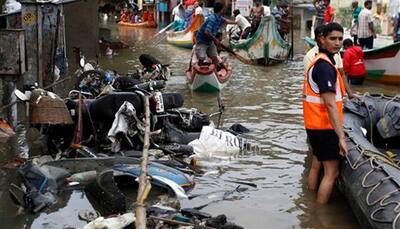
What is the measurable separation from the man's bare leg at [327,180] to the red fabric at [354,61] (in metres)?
7.60

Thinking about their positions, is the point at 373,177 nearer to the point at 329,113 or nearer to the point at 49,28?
the point at 329,113

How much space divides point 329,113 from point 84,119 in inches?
129

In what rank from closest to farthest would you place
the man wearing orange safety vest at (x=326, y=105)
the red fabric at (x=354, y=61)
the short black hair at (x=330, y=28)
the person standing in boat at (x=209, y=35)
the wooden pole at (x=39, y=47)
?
the man wearing orange safety vest at (x=326, y=105), the short black hair at (x=330, y=28), the wooden pole at (x=39, y=47), the person standing in boat at (x=209, y=35), the red fabric at (x=354, y=61)

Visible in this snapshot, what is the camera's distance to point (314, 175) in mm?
6746

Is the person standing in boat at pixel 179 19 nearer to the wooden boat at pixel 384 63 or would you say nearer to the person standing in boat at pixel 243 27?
the person standing in boat at pixel 243 27

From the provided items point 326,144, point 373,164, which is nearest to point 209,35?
point 326,144

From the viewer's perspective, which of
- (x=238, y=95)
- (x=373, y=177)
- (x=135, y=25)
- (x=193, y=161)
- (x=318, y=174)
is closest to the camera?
(x=373, y=177)

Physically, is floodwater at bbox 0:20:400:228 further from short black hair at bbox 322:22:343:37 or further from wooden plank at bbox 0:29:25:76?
short black hair at bbox 322:22:343:37

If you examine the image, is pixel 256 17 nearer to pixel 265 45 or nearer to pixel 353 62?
pixel 265 45

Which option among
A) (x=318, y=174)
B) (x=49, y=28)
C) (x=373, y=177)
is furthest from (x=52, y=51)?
(x=373, y=177)

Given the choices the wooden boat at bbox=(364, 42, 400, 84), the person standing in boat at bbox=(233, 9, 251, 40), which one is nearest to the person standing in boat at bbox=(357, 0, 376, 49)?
the wooden boat at bbox=(364, 42, 400, 84)

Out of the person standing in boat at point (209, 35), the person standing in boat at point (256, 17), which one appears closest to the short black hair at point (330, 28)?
the person standing in boat at point (209, 35)

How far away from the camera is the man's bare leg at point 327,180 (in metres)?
6.12

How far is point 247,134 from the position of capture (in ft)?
30.9
